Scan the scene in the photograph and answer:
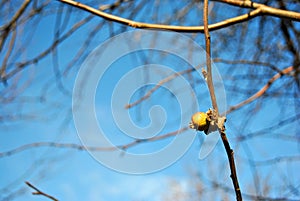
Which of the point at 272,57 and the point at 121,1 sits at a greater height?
the point at 272,57

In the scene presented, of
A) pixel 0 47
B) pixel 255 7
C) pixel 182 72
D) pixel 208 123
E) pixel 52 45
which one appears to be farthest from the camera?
pixel 182 72

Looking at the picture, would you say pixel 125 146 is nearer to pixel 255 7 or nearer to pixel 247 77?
pixel 255 7

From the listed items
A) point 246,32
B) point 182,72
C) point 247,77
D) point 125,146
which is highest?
point 246,32

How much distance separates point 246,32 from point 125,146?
0.71m

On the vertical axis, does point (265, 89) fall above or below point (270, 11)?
above

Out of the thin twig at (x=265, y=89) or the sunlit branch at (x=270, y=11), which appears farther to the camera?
the thin twig at (x=265, y=89)

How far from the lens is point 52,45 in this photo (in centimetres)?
124

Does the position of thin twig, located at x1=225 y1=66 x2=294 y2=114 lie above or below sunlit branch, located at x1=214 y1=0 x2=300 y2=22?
above

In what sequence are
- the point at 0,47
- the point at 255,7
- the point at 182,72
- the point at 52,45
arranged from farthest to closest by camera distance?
the point at 182,72
the point at 52,45
the point at 0,47
the point at 255,7

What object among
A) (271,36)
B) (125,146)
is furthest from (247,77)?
(125,146)

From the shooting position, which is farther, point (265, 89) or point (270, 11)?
point (265, 89)

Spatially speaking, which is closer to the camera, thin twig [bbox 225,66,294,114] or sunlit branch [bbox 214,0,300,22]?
sunlit branch [bbox 214,0,300,22]

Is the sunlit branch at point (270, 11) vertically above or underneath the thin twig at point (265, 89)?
underneath

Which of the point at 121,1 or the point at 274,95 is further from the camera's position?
the point at 274,95
